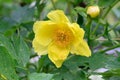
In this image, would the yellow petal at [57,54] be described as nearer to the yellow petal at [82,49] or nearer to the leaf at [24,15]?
the yellow petal at [82,49]

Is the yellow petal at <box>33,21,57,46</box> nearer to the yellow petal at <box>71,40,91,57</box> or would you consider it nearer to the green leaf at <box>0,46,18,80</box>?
the yellow petal at <box>71,40,91,57</box>

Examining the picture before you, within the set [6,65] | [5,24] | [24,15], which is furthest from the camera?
[24,15]

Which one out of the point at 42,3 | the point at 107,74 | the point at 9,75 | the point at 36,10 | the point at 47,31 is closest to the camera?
the point at 9,75

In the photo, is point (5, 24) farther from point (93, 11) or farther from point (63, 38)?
point (93, 11)

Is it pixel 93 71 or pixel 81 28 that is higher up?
pixel 81 28

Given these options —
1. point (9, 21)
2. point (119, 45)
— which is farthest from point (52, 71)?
point (9, 21)

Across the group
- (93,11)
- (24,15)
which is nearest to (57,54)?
(93,11)

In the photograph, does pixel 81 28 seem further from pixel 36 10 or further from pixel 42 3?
pixel 36 10
